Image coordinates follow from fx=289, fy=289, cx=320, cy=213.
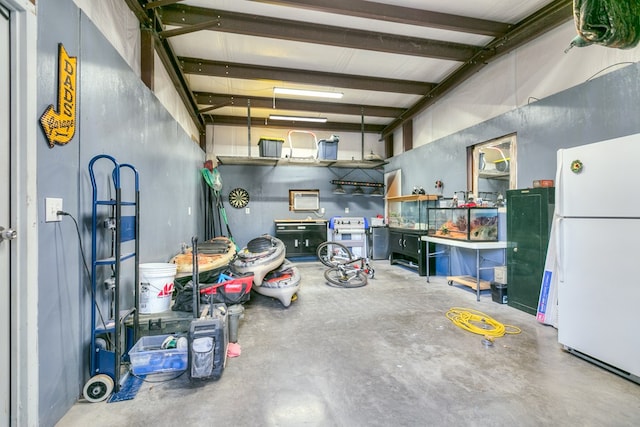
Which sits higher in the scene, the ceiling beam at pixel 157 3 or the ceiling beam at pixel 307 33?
the ceiling beam at pixel 307 33

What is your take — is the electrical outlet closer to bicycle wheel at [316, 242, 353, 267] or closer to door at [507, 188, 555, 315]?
bicycle wheel at [316, 242, 353, 267]

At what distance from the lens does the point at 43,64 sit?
1.49m

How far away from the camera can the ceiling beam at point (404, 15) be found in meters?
3.25

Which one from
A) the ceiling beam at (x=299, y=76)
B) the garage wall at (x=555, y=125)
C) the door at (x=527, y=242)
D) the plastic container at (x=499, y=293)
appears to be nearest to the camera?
the garage wall at (x=555, y=125)

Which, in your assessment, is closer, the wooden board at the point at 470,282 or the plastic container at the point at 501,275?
the plastic container at the point at 501,275

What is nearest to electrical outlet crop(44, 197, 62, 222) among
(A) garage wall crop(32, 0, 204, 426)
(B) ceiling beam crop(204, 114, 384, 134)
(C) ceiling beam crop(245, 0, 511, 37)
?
(A) garage wall crop(32, 0, 204, 426)

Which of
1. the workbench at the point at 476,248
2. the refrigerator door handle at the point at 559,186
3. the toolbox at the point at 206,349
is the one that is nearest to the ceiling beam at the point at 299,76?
the workbench at the point at 476,248

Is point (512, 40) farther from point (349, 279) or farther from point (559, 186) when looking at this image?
point (349, 279)

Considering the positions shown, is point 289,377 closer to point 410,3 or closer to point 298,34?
point 298,34

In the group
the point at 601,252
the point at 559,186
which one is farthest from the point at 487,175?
the point at 601,252

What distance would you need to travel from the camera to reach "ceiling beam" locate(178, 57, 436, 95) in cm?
466

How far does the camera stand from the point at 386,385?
2002 millimetres

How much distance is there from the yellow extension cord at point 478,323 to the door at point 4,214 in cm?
332

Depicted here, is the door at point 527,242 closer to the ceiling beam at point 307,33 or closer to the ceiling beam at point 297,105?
the ceiling beam at point 307,33
